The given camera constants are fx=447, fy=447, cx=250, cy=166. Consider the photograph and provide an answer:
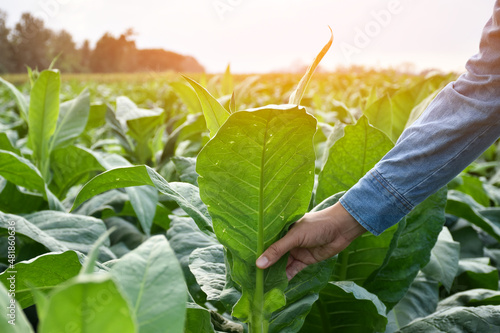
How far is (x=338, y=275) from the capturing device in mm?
1218

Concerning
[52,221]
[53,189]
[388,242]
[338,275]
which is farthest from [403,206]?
[53,189]

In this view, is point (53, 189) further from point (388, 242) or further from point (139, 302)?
point (139, 302)

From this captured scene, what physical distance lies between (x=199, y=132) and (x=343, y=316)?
1.33 m

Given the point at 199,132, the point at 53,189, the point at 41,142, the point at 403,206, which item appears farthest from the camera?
the point at 199,132

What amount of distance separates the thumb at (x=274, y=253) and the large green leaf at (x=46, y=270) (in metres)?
0.33

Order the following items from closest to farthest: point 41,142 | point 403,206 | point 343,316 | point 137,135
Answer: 1. point 403,206
2. point 343,316
3. point 41,142
4. point 137,135

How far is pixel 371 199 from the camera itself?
3.14ft

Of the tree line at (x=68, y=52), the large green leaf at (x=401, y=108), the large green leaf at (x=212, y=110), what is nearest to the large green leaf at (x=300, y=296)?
the large green leaf at (x=212, y=110)

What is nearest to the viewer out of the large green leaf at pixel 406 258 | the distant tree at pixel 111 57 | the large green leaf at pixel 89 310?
the large green leaf at pixel 89 310

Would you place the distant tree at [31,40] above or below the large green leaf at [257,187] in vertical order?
above

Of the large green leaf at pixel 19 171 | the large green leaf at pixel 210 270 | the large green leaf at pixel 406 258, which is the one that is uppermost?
the large green leaf at pixel 19 171

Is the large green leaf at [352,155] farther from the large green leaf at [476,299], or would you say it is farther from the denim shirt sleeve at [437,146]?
the large green leaf at [476,299]

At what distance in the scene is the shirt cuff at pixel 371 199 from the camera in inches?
37.5

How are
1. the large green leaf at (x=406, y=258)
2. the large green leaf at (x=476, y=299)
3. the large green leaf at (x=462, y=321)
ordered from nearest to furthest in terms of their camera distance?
1. the large green leaf at (x=462, y=321)
2. the large green leaf at (x=406, y=258)
3. the large green leaf at (x=476, y=299)
